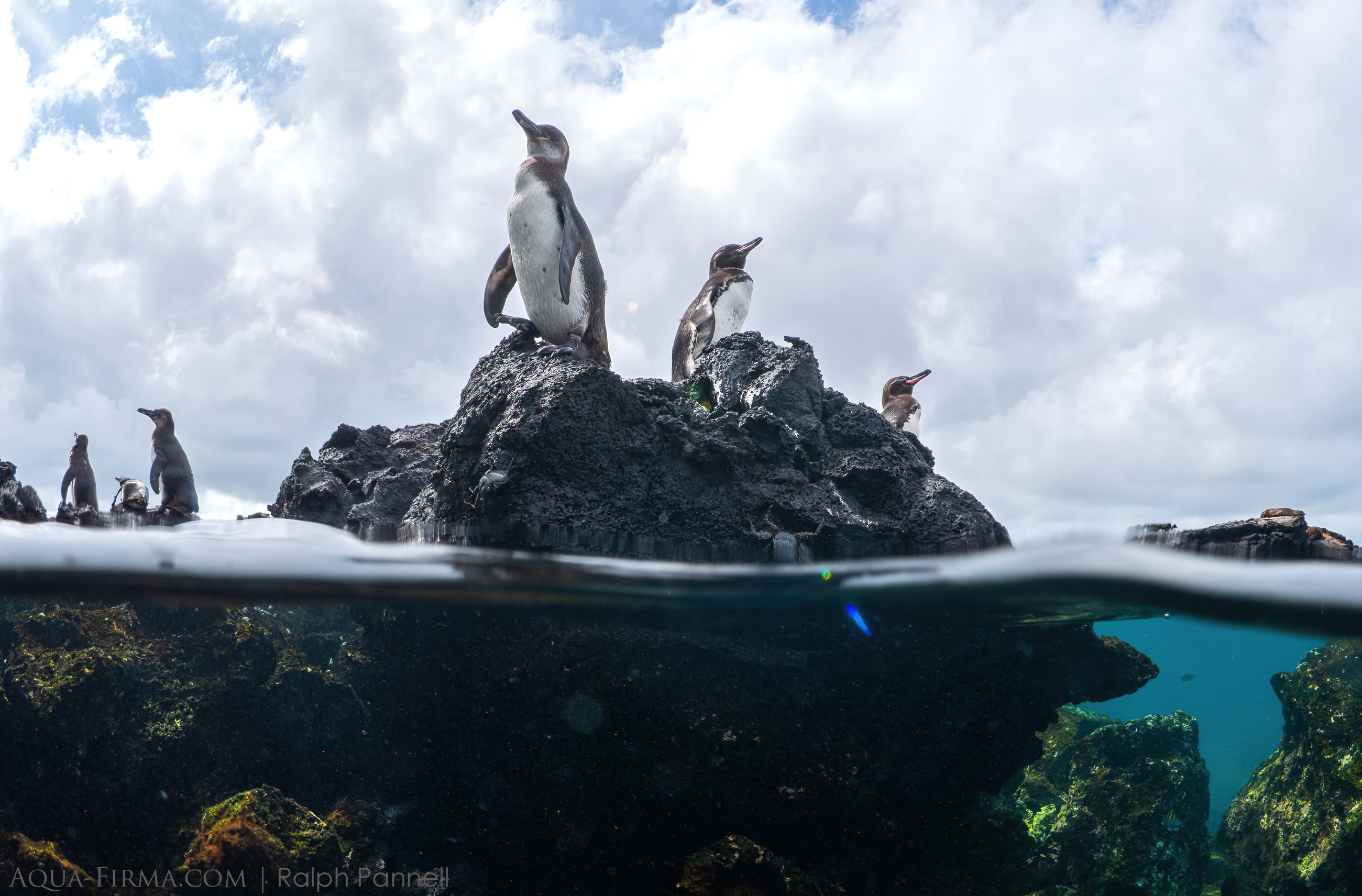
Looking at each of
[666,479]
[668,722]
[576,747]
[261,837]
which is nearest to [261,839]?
[261,837]

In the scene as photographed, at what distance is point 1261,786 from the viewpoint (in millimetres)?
5926

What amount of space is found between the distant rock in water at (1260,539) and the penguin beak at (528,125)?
692cm

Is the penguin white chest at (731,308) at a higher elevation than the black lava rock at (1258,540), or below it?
higher

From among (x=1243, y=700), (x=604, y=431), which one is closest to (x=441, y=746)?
(x=604, y=431)

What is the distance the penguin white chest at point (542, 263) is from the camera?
7.34 metres

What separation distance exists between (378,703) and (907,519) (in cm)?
461

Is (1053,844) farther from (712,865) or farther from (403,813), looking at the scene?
(403,813)

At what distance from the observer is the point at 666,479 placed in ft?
18.1

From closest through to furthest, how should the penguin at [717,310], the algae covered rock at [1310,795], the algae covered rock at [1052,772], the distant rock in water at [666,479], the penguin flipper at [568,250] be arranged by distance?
1. the distant rock in water at [666,479]
2. the algae covered rock at [1310,795]
3. the algae covered rock at [1052,772]
4. the penguin flipper at [568,250]
5. the penguin at [717,310]

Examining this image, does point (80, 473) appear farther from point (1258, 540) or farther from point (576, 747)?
point (1258, 540)

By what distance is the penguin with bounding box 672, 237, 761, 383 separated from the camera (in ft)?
33.4

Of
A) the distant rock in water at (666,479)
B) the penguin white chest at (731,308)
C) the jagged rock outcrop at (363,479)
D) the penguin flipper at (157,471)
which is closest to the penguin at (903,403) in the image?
the penguin white chest at (731,308)

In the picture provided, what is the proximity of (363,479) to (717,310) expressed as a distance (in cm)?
531

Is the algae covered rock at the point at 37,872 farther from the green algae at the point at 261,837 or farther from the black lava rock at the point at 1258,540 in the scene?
the black lava rock at the point at 1258,540
